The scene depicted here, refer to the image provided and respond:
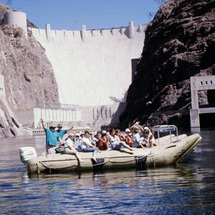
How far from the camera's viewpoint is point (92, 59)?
7096 inches

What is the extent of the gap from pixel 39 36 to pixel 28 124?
2114 inches

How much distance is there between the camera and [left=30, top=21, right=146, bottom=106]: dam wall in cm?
17250

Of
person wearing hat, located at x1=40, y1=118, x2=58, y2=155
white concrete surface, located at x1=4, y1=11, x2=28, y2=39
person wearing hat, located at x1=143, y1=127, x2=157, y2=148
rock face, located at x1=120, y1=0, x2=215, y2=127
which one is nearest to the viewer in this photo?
person wearing hat, located at x1=40, y1=118, x2=58, y2=155

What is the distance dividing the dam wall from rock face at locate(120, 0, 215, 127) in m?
64.6

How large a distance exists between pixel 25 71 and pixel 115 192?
132m

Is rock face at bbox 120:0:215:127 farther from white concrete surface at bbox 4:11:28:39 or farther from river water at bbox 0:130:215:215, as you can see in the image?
river water at bbox 0:130:215:215

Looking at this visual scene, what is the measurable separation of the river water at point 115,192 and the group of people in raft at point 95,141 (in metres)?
1.25

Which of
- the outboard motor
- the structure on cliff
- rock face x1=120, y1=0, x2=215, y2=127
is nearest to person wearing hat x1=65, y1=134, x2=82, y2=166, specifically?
the outboard motor

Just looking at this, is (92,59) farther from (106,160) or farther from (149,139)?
(106,160)

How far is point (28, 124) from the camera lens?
123812mm

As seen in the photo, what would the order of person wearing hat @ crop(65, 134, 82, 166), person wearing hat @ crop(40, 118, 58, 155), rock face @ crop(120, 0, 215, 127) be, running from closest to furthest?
person wearing hat @ crop(65, 134, 82, 166)
person wearing hat @ crop(40, 118, 58, 155)
rock face @ crop(120, 0, 215, 127)

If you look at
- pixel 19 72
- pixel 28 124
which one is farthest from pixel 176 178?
pixel 19 72

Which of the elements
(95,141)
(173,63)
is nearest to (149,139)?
(95,141)

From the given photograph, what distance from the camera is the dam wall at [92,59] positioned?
17250 cm
